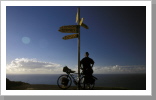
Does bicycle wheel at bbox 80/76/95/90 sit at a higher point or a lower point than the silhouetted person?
lower

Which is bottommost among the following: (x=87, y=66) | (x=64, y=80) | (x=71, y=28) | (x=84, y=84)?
(x=84, y=84)

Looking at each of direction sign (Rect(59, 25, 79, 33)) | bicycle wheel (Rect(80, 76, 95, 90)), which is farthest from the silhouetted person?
direction sign (Rect(59, 25, 79, 33))

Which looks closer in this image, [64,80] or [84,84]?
[84,84]

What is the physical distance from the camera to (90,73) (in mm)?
8070

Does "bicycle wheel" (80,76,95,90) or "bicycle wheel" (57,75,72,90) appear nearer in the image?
"bicycle wheel" (80,76,95,90)

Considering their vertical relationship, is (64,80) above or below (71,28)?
below

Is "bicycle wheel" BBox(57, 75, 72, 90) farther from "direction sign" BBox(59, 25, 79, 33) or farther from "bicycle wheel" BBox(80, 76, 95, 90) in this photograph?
"direction sign" BBox(59, 25, 79, 33)

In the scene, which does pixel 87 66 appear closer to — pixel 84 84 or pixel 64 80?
pixel 84 84

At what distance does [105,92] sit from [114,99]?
56cm

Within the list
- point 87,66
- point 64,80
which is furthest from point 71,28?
point 64,80

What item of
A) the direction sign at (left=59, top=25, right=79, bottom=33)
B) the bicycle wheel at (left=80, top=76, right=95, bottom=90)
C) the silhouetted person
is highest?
the direction sign at (left=59, top=25, right=79, bottom=33)

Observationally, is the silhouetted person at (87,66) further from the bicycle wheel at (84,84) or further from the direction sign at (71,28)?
the direction sign at (71,28)

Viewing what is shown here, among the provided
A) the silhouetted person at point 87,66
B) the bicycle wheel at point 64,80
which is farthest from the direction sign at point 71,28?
the bicycle wheel at point 64,80

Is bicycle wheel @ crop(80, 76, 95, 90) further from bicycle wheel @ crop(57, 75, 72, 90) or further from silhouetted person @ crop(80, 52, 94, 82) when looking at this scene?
bicycle wheel @ crop(57, 75, 72, 90)
